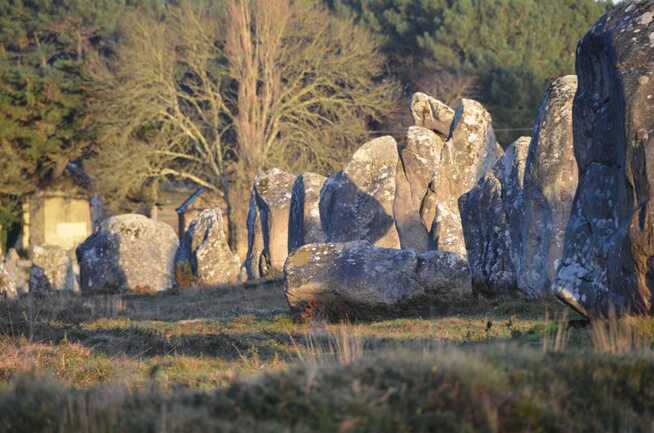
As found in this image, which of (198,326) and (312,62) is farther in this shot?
(312,62)

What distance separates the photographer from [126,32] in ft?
183

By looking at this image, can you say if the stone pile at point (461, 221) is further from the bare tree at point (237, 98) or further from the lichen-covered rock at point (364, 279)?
the bare tree at point (237, 98)

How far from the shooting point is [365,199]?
28203 millimetres

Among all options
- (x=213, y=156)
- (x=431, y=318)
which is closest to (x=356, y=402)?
(x=431, y=318)

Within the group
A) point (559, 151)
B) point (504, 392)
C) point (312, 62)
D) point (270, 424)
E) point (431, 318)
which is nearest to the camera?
point (270, 424)

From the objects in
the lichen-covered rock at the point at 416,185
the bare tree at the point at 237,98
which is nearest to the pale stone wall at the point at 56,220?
the bare tree at the point at 237,98

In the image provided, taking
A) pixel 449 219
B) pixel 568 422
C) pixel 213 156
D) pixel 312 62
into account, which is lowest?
pixel 568 422

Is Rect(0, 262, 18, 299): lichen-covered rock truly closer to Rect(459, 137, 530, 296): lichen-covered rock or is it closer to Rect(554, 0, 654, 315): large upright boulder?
Rect(459, 137, 530, 296): lichen-covered rock

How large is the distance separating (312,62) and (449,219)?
27.3m

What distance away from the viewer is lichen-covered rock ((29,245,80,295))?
105 feet

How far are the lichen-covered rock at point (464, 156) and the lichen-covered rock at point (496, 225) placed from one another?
464 centimetres

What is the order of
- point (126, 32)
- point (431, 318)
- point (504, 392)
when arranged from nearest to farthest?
point (504, 392) < point (431, 318) < point (126, 32)

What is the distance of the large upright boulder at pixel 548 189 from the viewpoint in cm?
1769

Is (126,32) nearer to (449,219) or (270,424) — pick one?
(449,219)
